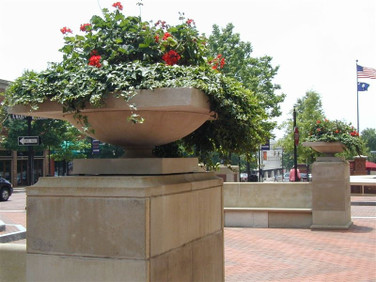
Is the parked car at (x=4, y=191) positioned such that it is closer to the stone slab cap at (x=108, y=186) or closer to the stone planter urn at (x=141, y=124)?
the stone planter urn at (x=141, y=124)

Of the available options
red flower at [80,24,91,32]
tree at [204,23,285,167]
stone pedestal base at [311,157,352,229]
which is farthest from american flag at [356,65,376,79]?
red flower at [80,24,91,32]

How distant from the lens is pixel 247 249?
433 inches

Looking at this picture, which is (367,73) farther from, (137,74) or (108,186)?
(108,186)

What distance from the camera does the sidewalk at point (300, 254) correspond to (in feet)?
27.5

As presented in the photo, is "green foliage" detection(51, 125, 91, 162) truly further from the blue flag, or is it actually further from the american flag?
the blue flag

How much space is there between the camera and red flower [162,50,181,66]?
4.29 meters

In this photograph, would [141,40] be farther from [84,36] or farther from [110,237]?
[110,237]

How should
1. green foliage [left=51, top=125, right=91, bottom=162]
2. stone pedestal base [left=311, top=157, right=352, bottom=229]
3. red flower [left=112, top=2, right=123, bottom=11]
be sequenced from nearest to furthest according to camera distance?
red flower [left=112, top=2, right=123, bottom=11], stone pedestal base [left=311, top=157, right=352, bottom=229], green foliage [left=51, top=125, right=91, bottom=162]

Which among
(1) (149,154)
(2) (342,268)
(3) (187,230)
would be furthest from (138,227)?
(2) (342,268)

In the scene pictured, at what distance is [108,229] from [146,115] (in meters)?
0.91

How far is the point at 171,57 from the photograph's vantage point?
430 cm

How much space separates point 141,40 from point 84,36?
0.53 m

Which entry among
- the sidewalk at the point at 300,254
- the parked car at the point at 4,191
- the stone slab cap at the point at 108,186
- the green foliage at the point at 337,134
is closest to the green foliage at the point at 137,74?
the stone slab cap at the point at 108,186

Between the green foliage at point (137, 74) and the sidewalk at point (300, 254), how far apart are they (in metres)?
3.99
